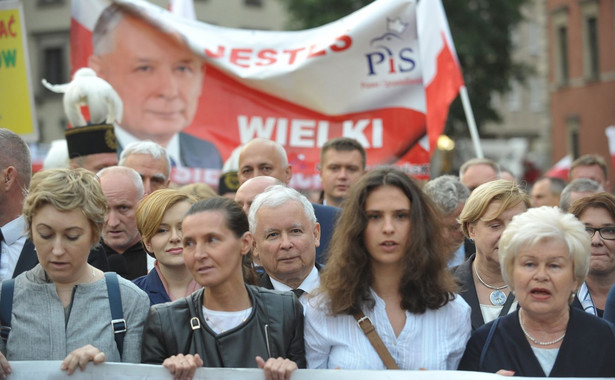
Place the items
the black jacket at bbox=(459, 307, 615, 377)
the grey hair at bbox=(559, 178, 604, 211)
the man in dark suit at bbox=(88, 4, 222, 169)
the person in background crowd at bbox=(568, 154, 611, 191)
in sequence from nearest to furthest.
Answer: the black jacket at bbox=(459, 307, 615, 377) → the grey hair at bbox=(559, 178, 604, 211) → the man in dark suit at bbox=(88, 4, 222, 169) → the person in background crowd at bbox=(568, 154, 611, 191)

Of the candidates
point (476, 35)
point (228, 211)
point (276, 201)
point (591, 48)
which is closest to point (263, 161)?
point (276, 201)

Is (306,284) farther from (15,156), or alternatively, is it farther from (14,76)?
(14,76)

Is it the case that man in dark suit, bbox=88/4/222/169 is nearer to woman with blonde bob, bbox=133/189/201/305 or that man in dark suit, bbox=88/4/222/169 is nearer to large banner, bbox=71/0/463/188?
large banner, bbox=71/0/463/188

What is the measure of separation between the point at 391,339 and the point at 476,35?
102 ft

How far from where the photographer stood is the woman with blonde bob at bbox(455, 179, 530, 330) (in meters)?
5.01

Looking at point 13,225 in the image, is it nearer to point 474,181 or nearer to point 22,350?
point 22,350

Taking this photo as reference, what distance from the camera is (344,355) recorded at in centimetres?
396

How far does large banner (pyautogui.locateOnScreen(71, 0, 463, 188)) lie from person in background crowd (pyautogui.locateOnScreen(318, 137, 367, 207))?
1142 millimetres

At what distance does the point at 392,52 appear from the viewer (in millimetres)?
8516

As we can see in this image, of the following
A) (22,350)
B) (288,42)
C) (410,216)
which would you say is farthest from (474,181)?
(22,350)

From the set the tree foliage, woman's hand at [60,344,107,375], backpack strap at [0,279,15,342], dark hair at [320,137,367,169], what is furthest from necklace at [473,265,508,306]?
the tree foliage

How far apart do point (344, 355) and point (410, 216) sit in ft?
2.03

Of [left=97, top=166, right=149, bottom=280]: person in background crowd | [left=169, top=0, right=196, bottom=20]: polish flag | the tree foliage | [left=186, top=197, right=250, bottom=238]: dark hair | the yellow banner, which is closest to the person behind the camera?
[left=186, top=197, right=250, bottom=238]: dark hair

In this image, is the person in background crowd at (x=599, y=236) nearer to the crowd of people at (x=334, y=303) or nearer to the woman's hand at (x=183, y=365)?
the crowd of people at (x=334, y=303)
